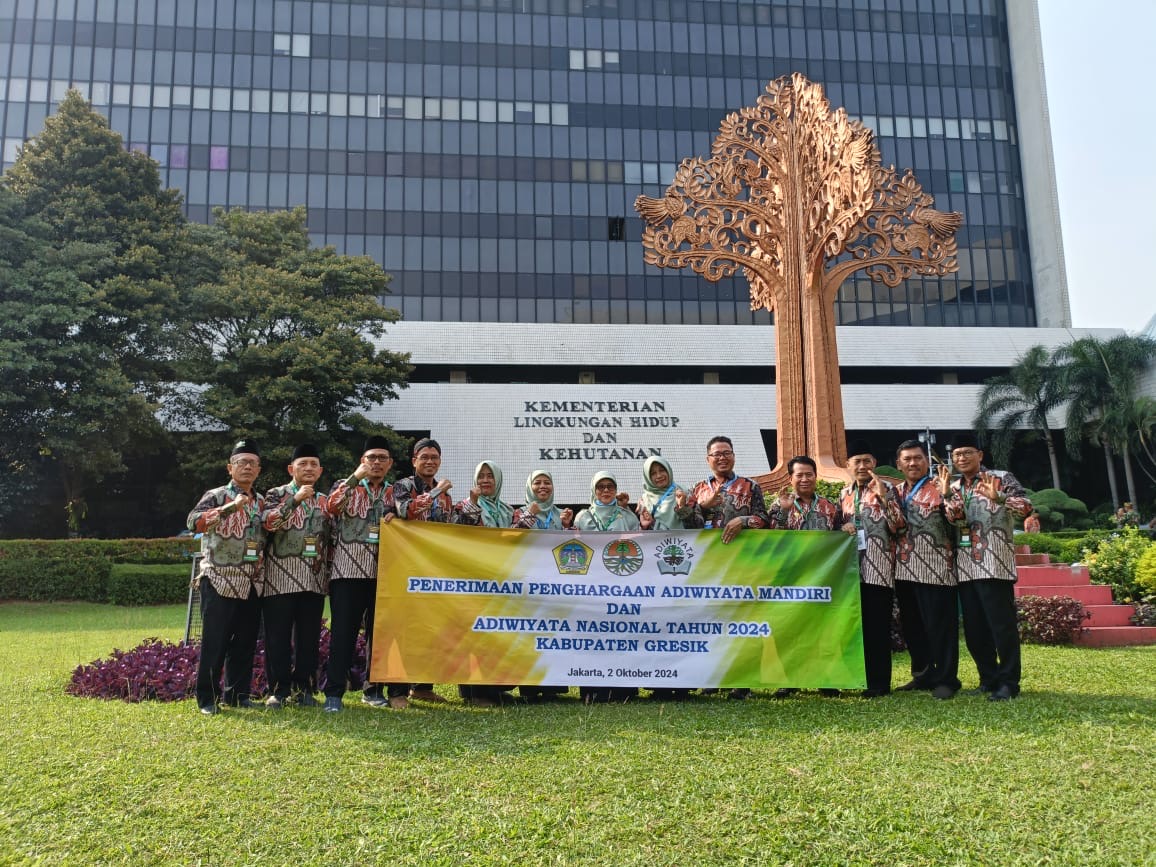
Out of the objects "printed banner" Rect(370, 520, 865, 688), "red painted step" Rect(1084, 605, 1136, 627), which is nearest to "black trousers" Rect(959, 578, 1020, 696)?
"printed banner" Rect(370, 520, 865, 688)

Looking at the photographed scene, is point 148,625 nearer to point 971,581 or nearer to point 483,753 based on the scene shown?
point 483,753

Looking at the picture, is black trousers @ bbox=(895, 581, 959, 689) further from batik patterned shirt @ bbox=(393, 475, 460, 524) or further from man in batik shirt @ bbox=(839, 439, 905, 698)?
batik patterned shirt @ bbox=(393, 475, 460, 524)

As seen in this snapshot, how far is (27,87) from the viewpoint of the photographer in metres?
34.6

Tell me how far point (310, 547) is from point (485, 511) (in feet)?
3.91

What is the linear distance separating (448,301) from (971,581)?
106 feet

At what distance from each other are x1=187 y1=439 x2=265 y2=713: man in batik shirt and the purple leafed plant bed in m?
0.60

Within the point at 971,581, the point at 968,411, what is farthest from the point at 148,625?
the point at 968,411

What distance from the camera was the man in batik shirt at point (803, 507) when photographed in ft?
18.9

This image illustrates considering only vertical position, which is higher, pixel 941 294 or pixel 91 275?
pixel 941 294

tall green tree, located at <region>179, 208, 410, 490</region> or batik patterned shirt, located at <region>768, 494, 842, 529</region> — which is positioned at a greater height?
tall green tree, located at <region>179, 208, 410, 490</region>

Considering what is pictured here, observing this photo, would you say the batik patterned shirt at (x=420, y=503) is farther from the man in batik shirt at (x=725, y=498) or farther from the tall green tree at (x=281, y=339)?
the tall green tree at (x=281, y=339)

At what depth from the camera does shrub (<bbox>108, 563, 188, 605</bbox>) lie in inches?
617

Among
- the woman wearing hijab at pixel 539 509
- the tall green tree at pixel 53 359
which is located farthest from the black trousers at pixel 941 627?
the tall green tree at pixel 53 359

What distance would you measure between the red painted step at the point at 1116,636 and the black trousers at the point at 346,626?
655 cm
